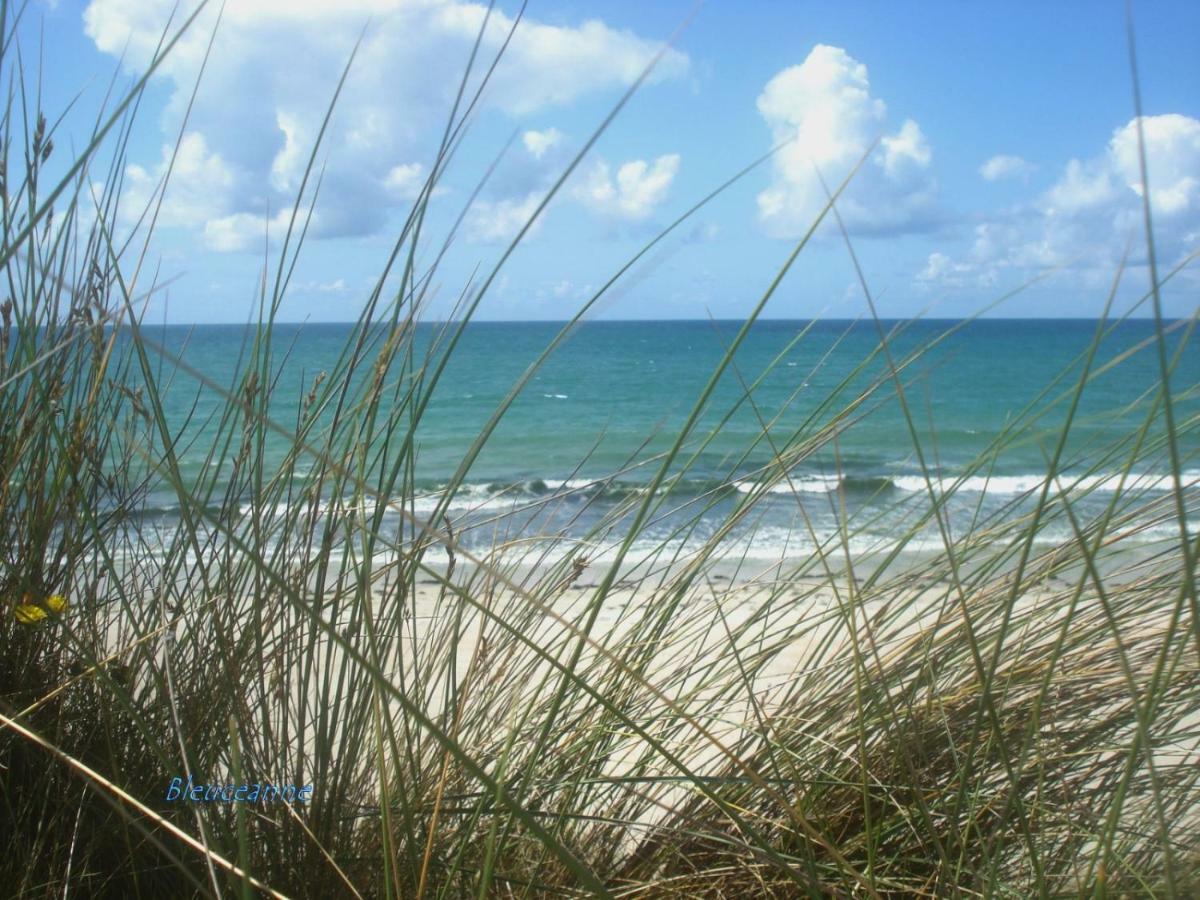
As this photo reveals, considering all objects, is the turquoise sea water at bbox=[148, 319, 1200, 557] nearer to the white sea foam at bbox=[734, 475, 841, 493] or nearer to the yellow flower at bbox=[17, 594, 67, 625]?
the white sea foam at bbox=[734, 475, 841, 493]

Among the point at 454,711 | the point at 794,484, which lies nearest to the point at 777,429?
the point at 794,484

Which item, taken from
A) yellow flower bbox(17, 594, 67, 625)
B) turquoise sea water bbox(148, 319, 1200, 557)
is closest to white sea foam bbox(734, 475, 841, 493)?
turquoise sea water bbox(148, 319, 1200, 557)

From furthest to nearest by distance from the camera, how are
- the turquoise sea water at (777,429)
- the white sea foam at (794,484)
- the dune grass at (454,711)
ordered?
1. the turquoise sea water at (777,429)
2. the white sea foam at (794,484)
3. the dune grass at (454,711)

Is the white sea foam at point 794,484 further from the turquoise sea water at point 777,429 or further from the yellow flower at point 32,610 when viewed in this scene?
the yellow flower at point 32,610

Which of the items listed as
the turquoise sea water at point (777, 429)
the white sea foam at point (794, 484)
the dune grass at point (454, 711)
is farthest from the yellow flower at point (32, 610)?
the white sea foam at point (794, 484)

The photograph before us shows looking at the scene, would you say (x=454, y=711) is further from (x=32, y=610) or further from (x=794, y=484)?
(x=794, y=484)

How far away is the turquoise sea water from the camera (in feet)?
4.18

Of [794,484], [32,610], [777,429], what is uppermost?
[32,610]

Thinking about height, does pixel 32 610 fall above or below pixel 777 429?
above

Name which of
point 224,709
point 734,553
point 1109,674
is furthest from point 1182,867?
point 734,553

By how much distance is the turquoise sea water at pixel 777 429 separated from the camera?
1273mm

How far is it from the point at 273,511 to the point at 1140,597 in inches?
41.3

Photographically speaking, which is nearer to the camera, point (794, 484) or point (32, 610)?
point (32, 610)

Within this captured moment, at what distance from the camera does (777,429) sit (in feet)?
27.4
